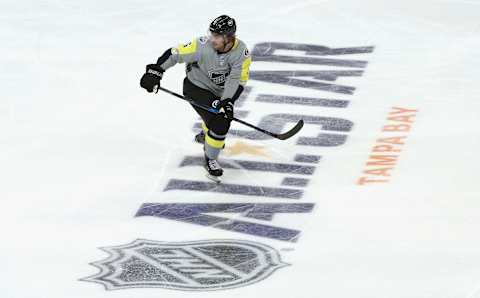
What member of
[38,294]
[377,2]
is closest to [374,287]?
[38,294]

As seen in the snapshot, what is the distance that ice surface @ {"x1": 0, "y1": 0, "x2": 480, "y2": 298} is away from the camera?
7.41 metres

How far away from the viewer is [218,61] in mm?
8688

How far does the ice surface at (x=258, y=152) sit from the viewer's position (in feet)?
24.3

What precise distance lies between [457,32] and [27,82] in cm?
359

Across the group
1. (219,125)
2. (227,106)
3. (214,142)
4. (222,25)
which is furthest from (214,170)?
(222,25)

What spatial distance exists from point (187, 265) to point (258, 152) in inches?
73.8

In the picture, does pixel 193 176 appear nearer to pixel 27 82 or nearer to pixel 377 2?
pixel 27 82

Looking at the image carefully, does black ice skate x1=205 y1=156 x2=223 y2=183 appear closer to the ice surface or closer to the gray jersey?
the ice surface

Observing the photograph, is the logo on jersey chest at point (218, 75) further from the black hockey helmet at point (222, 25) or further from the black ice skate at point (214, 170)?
the black ice skate at point (214, 170)

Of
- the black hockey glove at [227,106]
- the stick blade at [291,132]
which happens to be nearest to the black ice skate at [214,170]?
the black hockey glove at [227,106]

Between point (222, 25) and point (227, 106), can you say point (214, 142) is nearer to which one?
point (227, 106)

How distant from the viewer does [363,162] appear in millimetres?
8914

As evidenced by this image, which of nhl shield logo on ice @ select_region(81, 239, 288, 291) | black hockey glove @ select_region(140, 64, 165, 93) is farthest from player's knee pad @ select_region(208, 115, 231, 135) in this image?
nhl shield logo on ice @ select_region(81, 239, 288, 291)

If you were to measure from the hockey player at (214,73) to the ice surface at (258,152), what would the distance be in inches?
11.1
